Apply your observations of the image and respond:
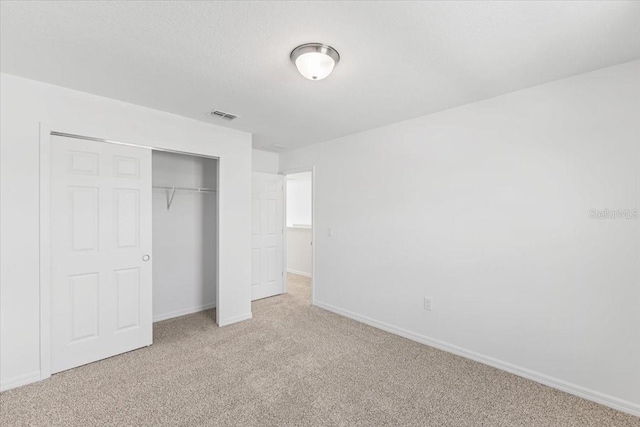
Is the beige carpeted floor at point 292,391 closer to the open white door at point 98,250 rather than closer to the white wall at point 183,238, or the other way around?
the open white door at point 98,250

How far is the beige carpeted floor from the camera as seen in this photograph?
1947 mm

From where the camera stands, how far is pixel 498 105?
8.63 feet

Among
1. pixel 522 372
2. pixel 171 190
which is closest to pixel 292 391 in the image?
pixel 522 372

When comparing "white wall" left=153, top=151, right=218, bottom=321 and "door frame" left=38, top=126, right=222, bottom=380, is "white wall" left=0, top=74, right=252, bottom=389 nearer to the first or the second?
"door frame" left=38, top=126, right=222, bottom=380

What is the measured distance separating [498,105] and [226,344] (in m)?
3.55

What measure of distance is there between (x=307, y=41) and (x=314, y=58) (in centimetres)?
10

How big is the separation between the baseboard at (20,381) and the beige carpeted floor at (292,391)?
7 cm

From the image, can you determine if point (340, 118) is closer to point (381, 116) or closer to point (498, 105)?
point (381, 116)

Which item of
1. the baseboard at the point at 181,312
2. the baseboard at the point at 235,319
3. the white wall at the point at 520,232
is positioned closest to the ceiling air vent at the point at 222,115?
the white wall at the point at 520,232

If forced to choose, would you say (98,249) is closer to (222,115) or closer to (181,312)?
(181,312)

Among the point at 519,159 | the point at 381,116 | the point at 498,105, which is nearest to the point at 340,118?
the point at 381,116

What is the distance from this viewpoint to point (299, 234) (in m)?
6.35

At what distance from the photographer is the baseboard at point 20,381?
86.9 inches

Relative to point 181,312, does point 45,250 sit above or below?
above
